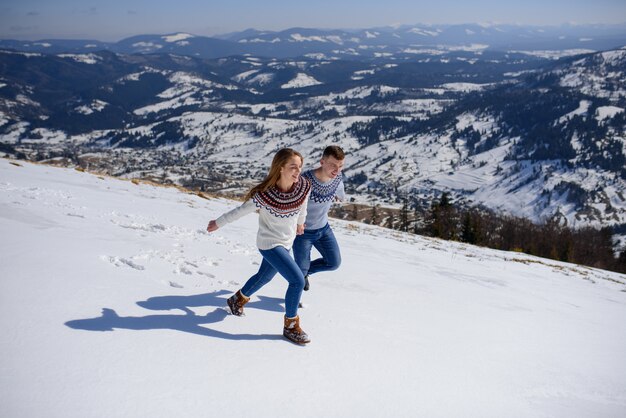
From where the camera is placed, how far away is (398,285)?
8.92 meters

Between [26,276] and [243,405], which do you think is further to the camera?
[26,276]

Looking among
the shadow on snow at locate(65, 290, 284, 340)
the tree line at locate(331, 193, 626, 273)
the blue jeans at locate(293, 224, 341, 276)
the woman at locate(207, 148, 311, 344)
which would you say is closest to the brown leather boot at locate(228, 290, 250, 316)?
the shadow on snow at locate(65, 290, 284, 340)

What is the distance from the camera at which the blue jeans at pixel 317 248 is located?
21.5ft

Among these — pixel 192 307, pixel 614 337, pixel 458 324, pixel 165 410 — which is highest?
pixel 165 410

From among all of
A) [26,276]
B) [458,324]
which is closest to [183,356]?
[26,276]

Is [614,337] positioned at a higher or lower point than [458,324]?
lower

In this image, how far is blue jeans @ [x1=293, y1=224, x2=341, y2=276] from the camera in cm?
655

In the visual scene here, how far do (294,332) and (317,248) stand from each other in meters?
2.07

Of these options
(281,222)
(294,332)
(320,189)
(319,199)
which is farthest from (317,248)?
(294,332)

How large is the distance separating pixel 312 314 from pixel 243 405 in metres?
2.70

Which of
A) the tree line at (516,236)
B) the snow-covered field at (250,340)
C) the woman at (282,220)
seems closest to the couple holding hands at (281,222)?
the woman at (282,220)

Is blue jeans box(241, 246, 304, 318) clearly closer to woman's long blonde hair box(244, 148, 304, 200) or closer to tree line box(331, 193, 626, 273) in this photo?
woman's long blonde hair box(244, 148, 304, 200)

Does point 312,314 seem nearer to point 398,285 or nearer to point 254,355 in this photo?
point 254,355

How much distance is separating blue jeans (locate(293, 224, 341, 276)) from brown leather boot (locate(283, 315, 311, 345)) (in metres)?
1.27
